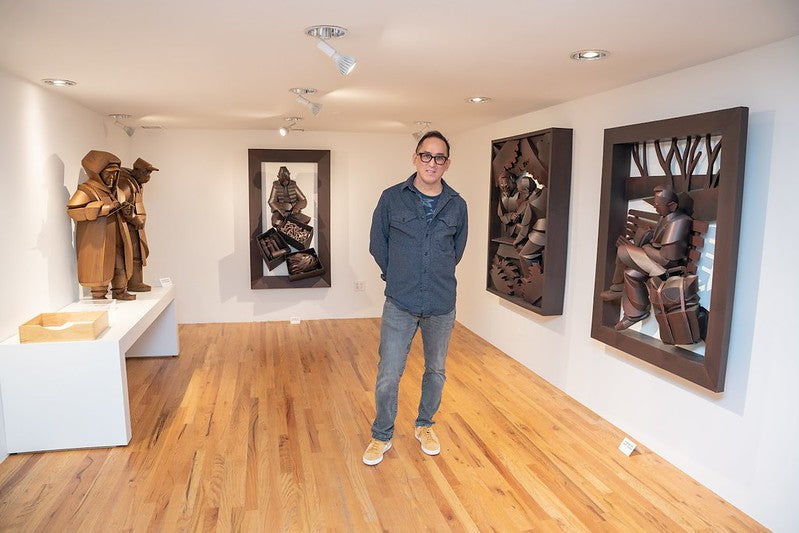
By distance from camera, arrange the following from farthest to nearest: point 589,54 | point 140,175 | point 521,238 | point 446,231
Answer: point 140,175 → point 521,238 → point 446,231 → point 589,54

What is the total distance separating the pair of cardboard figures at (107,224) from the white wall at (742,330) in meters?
3.04

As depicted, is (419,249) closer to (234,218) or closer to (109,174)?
(109,174)

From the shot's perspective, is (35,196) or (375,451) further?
(35,196)

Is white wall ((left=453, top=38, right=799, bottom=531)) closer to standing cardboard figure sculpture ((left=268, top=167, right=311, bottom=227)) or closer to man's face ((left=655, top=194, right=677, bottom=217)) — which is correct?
man's face ((left=655, top=194, right=677, bottom=217))

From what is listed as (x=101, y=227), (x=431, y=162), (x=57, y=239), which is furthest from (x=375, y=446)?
(x=57, y=239)

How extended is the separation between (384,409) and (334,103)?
2.23 m

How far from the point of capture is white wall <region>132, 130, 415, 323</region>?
18.3 ft

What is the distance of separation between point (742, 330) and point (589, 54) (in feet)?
4.49

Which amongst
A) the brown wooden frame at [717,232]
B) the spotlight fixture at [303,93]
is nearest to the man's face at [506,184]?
the brown wooden frame at [717,232]

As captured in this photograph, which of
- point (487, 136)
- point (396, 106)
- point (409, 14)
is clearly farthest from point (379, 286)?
point (409, 14)

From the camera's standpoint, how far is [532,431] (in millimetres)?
3162

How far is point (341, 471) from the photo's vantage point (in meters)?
2.68

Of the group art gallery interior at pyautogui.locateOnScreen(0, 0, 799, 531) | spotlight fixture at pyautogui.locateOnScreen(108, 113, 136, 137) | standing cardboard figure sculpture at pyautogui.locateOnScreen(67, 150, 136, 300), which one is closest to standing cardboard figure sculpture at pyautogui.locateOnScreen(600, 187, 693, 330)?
art gallery interior at pyautogui.locateOnScreen(0, 0, 799, 531)

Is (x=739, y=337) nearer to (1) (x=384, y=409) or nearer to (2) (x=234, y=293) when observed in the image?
(1) (x=384, y=409)
